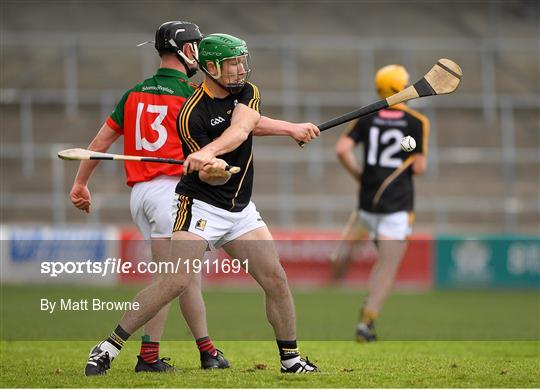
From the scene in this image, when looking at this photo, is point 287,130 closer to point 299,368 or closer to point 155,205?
point 155,205

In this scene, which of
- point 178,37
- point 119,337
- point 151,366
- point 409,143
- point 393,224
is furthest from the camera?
point 393,224

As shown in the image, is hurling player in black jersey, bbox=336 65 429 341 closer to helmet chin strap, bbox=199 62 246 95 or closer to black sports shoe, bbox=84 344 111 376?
helmet chin strap, bbox=199 62 246 95

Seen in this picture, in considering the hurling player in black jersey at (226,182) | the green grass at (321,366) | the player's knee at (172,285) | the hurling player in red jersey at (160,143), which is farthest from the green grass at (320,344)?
the hurling player in black jersey at (226,182)

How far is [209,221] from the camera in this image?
6.71 meters

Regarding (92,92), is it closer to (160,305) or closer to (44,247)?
(44,247)

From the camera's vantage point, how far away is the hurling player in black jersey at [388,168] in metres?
10.2

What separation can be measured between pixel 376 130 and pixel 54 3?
56.2ft

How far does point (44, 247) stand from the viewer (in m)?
19.4

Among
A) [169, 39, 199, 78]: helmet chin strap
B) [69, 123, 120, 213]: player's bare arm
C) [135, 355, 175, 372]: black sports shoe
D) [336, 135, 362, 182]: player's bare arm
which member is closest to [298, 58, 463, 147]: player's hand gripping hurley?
[169, 39, 199, 78]: helmet chin strap

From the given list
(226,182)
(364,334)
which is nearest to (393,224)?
(364,334)

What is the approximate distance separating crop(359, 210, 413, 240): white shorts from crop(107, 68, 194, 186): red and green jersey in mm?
3275

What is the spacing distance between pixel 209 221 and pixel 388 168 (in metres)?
3.99

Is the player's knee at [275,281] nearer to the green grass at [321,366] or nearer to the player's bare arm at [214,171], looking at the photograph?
the green grass at [321,366]

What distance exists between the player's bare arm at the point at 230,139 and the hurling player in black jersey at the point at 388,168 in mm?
3748
